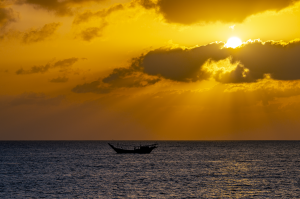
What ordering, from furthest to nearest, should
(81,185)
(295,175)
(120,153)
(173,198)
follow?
(120,153) < (295,175) < (81,185) < (173,198)

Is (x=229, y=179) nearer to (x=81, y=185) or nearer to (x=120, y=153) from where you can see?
(x=81, y=185)

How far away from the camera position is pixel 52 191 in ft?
187

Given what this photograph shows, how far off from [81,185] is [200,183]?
64.2 ft

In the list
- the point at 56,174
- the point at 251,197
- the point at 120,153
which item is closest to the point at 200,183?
the point at 251,197

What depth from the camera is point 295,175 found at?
76062 mm

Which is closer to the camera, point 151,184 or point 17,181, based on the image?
point 151,184

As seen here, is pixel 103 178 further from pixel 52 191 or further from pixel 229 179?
pixel 229 179

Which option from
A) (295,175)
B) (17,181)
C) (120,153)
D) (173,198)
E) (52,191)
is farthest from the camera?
(120,153)

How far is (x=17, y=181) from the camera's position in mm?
67938

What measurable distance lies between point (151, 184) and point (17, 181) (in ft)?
78.0

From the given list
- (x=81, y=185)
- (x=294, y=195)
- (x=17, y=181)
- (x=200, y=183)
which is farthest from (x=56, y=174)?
(x=294, y=195)

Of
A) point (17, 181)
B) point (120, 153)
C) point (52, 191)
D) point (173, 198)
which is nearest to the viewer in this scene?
point (173, 198)

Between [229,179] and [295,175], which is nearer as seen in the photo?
[229,179]

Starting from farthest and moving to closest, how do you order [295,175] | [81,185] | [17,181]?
1. [295,175]
2. [17,181]
3. [81,185]
